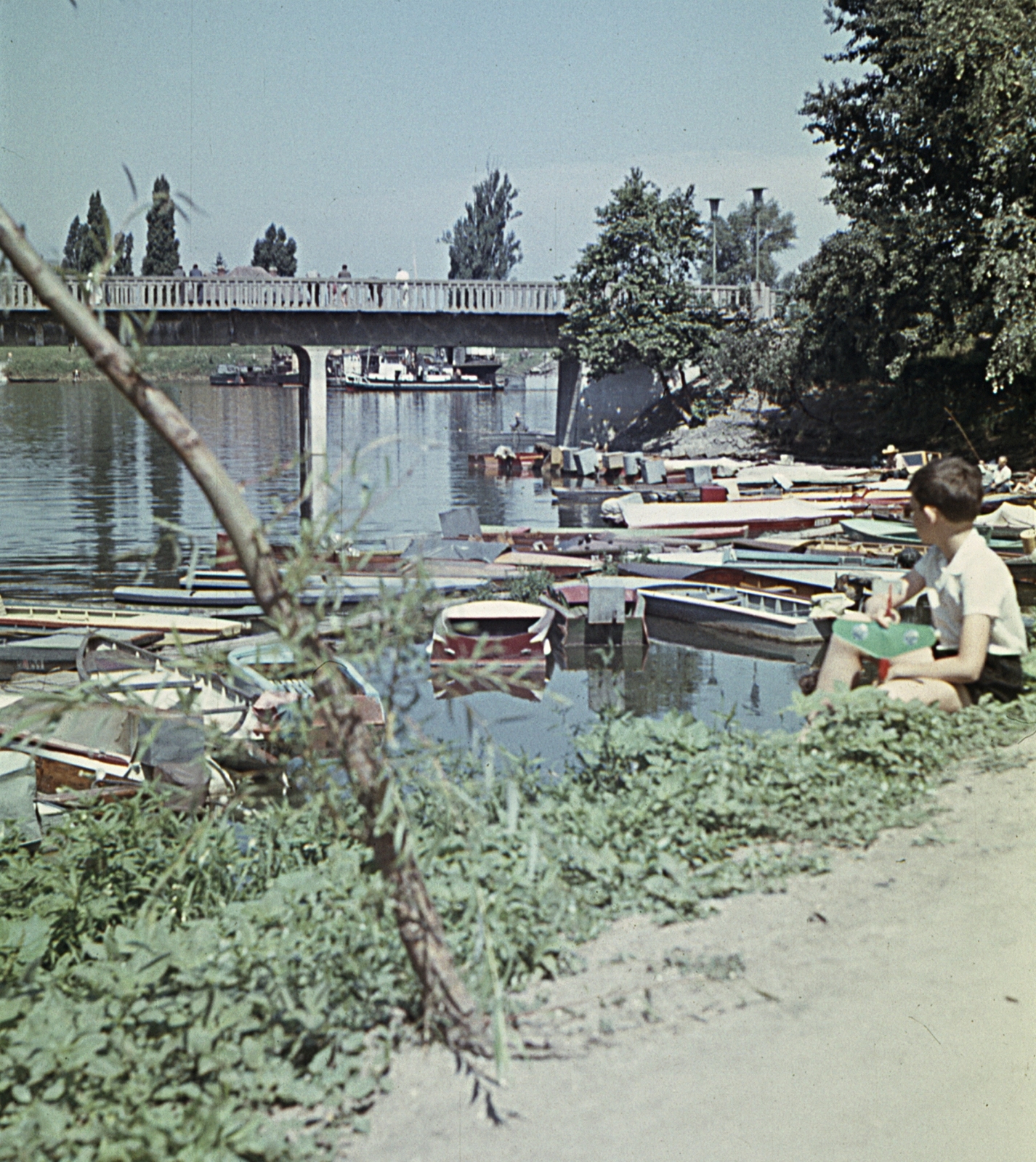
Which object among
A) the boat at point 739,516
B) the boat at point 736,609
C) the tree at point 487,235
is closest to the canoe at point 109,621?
the boat at point 736,609

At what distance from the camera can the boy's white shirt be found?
6.21 metres

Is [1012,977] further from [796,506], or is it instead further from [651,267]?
[651,267]

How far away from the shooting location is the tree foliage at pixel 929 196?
26172mm

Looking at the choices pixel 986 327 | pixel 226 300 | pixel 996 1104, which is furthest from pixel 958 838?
pixel 226 300

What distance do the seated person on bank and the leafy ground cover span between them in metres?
0.19

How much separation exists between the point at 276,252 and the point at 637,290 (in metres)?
83.3

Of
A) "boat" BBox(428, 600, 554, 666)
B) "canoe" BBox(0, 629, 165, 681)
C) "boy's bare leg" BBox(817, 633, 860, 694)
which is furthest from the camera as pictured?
"canoe" BBox(0, 629, 165, 681)

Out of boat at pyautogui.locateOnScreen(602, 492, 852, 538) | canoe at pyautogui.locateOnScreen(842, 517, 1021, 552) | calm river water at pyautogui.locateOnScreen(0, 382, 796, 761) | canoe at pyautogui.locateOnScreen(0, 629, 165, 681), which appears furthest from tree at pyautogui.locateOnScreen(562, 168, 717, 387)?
canoe at pyautogui.locateOnScreen(0, 629, 165, 681)

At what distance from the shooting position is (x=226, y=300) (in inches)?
1644

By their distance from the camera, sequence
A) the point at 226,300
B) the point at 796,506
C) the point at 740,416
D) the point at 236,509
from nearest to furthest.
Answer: the point at 236,509 < the point at 796,506 < the point at 226,300 < the point at 740,416

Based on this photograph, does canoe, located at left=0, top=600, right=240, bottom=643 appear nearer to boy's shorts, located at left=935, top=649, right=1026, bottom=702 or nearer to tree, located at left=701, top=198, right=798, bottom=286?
boy's shorts, located at left=935, top=649, right=1026, bottom=702

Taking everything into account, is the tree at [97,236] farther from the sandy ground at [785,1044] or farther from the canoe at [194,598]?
the canoe at [194,598]

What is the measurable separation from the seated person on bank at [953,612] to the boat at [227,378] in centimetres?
12441

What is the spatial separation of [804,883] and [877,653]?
1.93m
